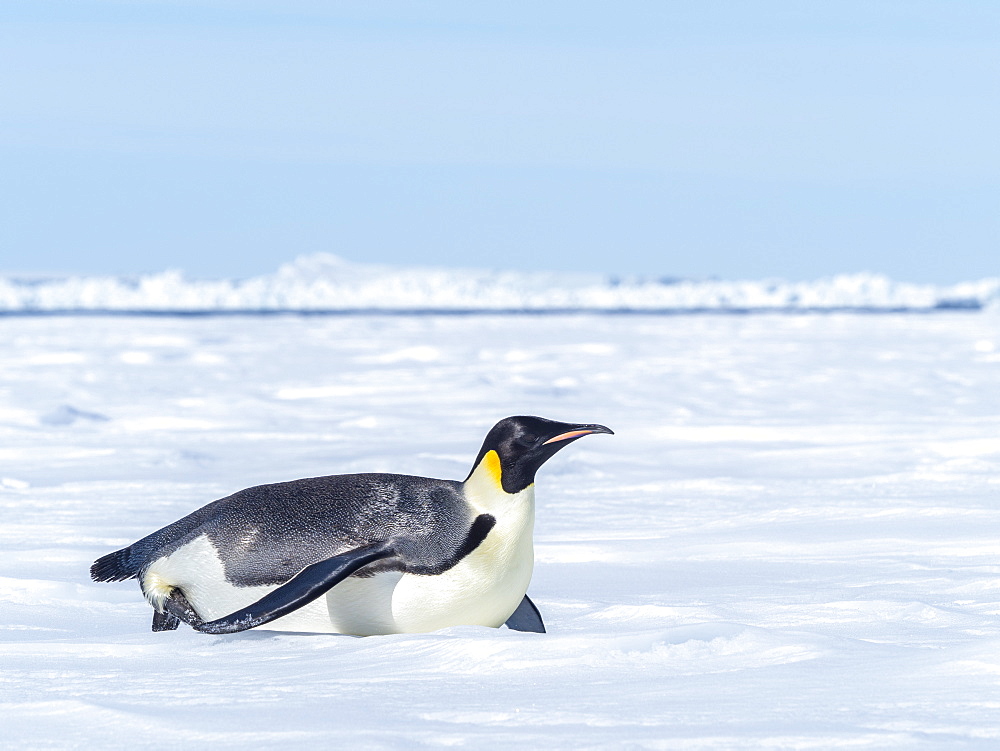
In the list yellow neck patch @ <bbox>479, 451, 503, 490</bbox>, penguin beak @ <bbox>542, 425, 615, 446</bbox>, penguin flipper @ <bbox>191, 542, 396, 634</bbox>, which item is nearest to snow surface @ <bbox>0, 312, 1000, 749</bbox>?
penguin flipper @ <bbox>191, 542, 396, 634</bbox>

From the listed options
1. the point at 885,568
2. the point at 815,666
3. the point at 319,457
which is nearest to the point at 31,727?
the point at 815,666

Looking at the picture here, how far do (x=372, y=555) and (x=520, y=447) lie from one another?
1.53 feet

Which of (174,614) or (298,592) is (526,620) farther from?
(174,614)

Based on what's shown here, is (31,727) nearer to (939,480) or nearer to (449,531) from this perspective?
(449,531)

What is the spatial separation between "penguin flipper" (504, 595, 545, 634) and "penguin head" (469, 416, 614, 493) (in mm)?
341

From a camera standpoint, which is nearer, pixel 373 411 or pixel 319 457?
pixel 319 457

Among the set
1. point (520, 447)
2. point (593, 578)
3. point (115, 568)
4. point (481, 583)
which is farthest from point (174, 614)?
point (593, 578)

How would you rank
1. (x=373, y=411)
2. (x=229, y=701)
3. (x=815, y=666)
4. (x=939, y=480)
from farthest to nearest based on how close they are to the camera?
1. (x=373, y=411)
2. (x=939, y=480)
3. (x=815, y=666)
4. (x=229, y=701)

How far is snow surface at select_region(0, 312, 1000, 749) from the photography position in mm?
2354

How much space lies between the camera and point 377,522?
11.0 feet

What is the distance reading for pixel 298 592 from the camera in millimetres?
3078

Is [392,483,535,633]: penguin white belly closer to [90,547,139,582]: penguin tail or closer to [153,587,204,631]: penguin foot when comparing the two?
[153,587,204,631]: penguin foot

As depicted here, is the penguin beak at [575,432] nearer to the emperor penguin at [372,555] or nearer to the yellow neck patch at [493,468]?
the emperor penguin at [372,555]

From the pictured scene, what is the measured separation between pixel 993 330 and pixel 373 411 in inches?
801
